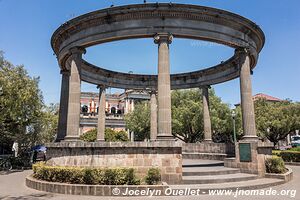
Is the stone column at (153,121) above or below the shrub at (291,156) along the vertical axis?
above

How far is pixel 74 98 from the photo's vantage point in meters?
16.4

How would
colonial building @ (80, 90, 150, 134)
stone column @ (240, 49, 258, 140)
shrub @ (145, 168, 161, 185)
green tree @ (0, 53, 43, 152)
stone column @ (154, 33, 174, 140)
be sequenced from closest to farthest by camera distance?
shrub @ (145, 168, 161, 185), stone column @ (154, 33, 174, 140), stone column @ (240, 49, 258, 140), green tree @ (0, 53, 43, 152), colonial building @ (80, 90, 150, 134)

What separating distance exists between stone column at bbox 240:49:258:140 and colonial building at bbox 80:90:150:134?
1731 inches

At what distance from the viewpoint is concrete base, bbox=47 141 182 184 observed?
1320 cm

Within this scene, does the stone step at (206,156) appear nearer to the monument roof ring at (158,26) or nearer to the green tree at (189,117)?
the green tree at (189,117)

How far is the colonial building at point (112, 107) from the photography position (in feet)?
201

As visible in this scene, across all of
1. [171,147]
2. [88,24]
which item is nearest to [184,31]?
Result: [88,24]

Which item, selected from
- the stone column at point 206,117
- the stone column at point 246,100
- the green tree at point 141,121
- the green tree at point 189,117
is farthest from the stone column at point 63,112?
the green tree at point 141,121

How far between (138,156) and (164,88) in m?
4.31

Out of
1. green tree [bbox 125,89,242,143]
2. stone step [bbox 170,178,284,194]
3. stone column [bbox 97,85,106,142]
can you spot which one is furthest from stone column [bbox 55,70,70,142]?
green tree [bbox 125,89,242,143]

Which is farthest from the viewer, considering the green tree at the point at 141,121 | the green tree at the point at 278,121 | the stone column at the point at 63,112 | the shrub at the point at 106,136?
the green tree at the point at 141,121

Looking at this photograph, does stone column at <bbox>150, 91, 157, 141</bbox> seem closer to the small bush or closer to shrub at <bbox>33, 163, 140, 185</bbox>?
the small bush

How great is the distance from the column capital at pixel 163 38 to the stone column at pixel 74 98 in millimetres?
5470

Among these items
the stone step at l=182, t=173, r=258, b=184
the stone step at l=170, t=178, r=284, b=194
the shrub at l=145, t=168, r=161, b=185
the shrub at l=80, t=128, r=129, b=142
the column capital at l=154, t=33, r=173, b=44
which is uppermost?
the column capital at l=154, t=33, r=173, b=44
